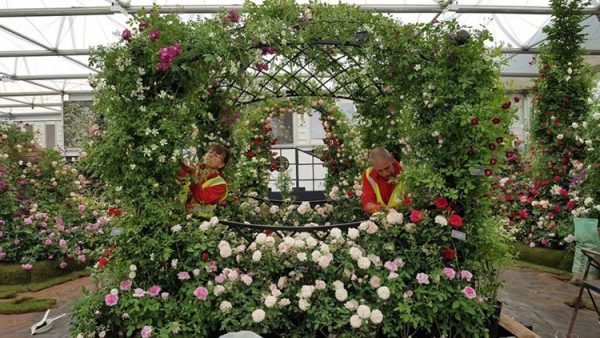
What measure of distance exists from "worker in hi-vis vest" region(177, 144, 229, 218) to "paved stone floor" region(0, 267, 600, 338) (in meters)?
1.55

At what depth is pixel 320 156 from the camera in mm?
7418

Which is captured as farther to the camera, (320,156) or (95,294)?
(320,156)

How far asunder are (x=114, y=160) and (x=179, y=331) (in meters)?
1.22

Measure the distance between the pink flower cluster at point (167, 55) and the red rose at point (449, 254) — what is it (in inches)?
86.9

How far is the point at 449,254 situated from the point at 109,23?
419 inches

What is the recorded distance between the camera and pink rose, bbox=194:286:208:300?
9.58 ft

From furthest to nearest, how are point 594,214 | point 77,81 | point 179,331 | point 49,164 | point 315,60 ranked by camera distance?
point 77,81 → point 49,164 → point 594,214 → point 315,60 → point 179,331

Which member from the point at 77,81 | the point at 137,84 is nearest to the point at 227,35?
the point at 137,84

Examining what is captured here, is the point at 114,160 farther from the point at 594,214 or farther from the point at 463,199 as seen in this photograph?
the point at 594,214

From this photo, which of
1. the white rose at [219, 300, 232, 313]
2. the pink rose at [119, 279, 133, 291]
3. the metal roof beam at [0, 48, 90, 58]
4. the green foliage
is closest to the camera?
the white rose at [219, 300, 232, 313]

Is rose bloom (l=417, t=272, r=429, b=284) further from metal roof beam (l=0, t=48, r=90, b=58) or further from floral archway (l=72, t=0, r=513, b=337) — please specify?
metal roof beam (l=0, t=48, r=90, b=58)

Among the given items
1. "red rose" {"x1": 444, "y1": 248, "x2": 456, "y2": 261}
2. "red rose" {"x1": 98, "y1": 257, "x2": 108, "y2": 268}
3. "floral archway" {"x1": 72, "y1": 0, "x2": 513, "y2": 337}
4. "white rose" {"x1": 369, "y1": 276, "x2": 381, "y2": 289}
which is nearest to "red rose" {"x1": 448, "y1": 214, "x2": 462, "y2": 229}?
"floral archway" {"x1": 72, "y1": 0, "x2": 513, "y2": 337}

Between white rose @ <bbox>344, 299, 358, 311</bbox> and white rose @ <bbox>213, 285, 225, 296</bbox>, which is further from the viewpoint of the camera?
white rose @ <bbox>213, 285, 225, 296</bbox>

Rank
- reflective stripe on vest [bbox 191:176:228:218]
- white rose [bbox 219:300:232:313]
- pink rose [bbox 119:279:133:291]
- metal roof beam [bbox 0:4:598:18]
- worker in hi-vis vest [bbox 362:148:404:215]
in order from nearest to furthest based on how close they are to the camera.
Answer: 1. white rose [bbox 219:300:232:313]
2. pink rose [bbox 119:279:133:291]
3. reflective stripe on vest [bbox 191:176:228:218]
4. worker in hi-vis vest [bbox 362:148:404:215]
5. metal roof beam [bbox 0:4:598:18]
